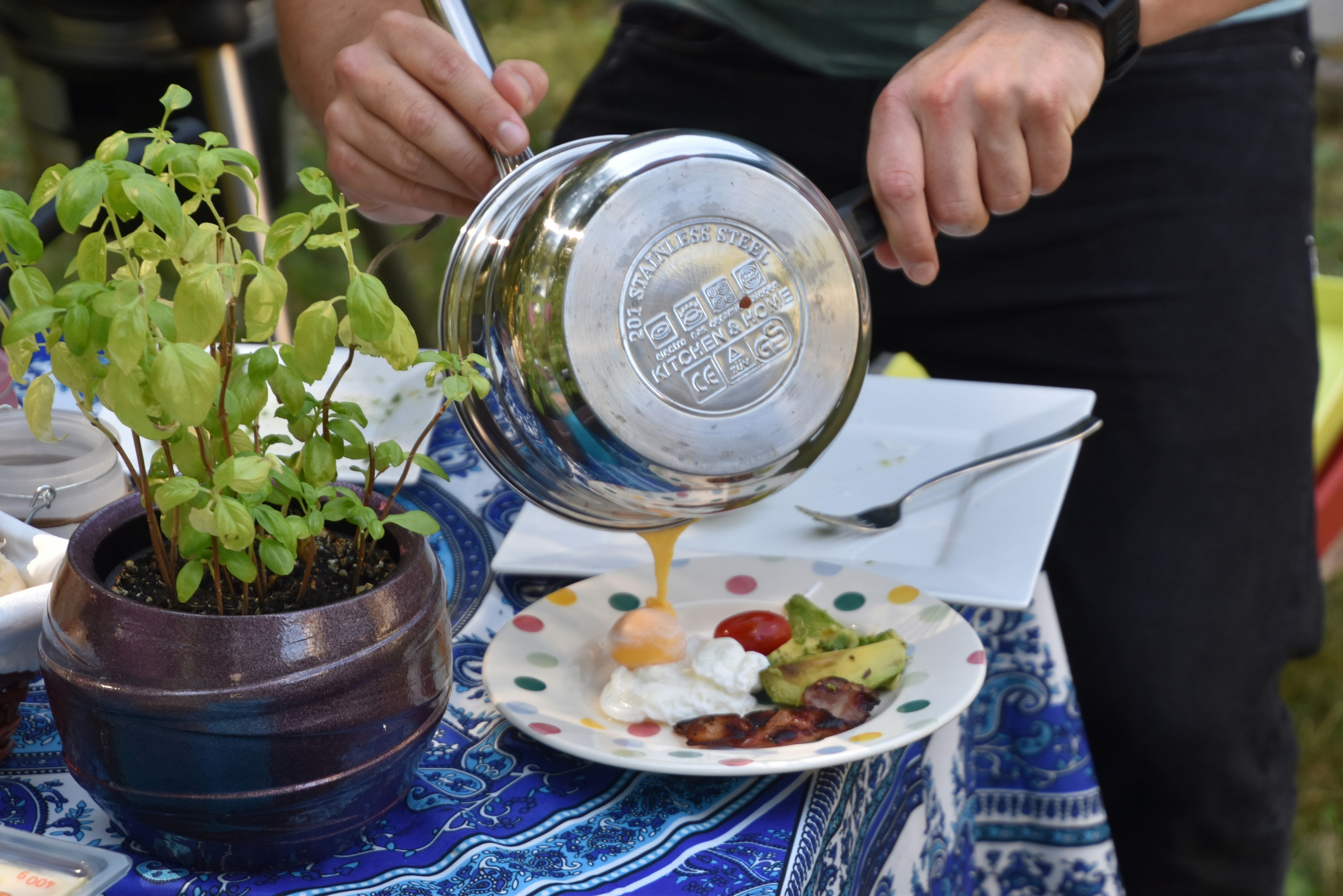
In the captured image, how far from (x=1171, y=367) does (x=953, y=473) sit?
0.37 metres

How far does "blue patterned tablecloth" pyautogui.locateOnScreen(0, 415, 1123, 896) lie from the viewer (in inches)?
20.6

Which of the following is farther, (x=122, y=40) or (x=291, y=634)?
(x=122, y=40)

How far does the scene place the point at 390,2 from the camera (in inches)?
41.6

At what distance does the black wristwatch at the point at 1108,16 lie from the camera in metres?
0.85

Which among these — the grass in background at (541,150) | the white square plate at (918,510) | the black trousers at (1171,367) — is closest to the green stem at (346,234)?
the white square plate at (918,510)

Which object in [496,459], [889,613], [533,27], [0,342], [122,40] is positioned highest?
[0,342]

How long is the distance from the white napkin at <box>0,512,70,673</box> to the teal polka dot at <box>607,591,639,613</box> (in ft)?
0.94

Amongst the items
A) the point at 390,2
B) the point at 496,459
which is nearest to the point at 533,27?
the point at 390,2

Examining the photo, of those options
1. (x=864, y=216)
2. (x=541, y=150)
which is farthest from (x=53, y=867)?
(x=541, y=150)

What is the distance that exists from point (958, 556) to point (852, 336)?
0.70ft

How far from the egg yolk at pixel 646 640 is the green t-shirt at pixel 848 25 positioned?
0.71m

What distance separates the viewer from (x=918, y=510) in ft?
2.84

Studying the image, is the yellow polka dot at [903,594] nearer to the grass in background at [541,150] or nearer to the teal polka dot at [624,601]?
the teal polka dot at [624,601]

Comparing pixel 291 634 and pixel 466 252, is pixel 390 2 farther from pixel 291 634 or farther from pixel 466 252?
pixel 291 634
